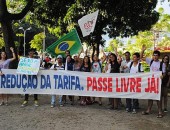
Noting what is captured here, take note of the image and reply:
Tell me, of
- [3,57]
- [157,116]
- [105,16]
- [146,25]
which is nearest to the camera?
[157,116]

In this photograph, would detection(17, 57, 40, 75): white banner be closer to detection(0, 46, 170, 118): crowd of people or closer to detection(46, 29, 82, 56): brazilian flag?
detection(0, 46, 170, 118): crowd of people

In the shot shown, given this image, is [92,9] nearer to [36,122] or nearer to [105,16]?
[105,16]

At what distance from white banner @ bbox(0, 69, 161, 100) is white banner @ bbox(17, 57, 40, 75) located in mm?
213

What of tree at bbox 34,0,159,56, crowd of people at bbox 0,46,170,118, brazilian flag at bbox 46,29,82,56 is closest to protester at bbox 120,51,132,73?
crowd of people at bbox 0,46,170,118

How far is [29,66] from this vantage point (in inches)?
434

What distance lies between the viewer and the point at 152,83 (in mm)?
10078

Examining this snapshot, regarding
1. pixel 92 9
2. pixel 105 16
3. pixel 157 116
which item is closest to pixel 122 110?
pixel 157 116

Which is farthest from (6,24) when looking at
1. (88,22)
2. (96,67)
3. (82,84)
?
(82,84)

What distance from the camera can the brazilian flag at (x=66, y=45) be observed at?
40.2 ft

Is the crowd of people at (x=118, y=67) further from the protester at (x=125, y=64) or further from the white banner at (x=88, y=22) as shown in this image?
the white banner at (x=88, y=22)

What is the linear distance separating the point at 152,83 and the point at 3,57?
4.95 meters

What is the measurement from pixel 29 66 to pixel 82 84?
1.83m

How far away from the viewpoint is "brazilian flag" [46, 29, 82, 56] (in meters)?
12.3

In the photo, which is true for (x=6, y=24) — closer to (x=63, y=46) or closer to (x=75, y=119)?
(x=63, y=46)
